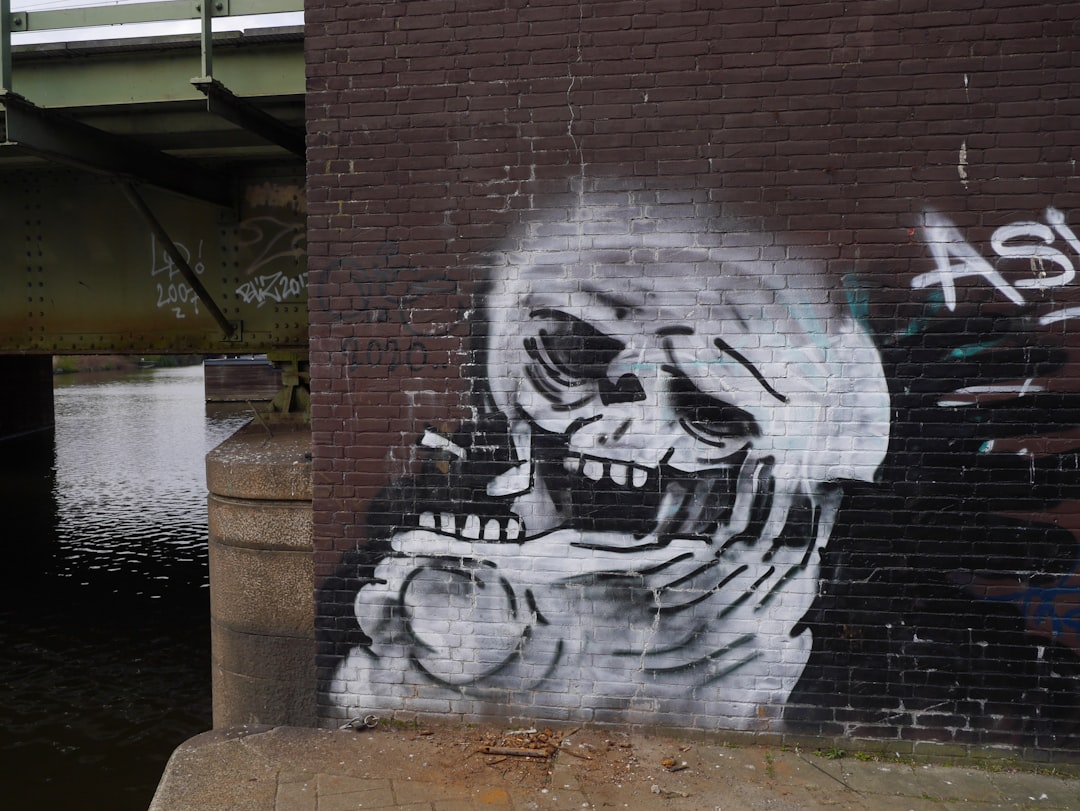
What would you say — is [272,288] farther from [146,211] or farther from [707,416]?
[707,416]

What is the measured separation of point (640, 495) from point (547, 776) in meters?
1.55

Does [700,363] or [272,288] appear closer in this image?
[700,363]

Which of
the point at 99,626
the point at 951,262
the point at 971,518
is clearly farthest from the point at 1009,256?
the point at 99,626

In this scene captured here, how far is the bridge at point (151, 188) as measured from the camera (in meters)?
5.73

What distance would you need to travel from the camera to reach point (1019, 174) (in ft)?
14.8

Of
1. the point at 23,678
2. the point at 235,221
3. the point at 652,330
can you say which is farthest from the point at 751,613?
the point at 23,678

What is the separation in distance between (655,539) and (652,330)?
3.82 ft

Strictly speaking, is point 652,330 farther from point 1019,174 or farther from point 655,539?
point 1019,174

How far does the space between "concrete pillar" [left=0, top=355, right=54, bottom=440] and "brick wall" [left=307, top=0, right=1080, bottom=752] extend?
69.8 ft

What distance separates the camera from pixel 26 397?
25.7m

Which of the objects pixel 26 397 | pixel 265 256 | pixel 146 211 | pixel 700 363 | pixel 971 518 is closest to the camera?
Result: pixel 971 518

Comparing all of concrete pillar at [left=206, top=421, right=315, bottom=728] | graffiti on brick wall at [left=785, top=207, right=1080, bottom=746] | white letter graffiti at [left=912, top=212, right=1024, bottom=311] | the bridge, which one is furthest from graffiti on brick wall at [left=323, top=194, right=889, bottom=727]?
the bridge

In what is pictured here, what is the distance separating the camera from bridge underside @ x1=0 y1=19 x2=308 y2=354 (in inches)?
232

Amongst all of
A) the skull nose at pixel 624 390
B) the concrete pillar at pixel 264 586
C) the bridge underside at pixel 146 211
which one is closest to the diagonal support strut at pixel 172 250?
the bridge underside at pixel 146 211
